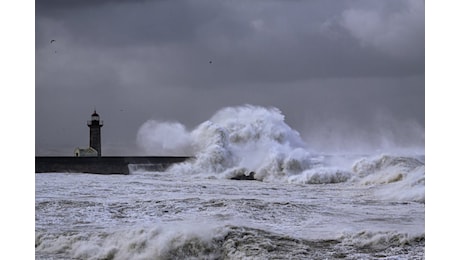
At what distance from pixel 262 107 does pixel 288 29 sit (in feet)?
1.51

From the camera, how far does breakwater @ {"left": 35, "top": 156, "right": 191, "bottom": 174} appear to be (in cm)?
416

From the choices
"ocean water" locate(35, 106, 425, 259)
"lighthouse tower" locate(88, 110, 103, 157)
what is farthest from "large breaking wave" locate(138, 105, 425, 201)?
"lighthouse tower" locate(88, 110, 103, 157)

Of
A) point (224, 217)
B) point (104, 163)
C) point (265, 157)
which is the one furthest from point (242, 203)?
point (104, 163)

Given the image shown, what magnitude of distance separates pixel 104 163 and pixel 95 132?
7.8 inches

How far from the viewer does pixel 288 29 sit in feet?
13.3

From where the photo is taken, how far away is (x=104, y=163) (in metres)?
4.16

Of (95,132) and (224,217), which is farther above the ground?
(95,132)

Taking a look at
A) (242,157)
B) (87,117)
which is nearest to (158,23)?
→ (87,117)

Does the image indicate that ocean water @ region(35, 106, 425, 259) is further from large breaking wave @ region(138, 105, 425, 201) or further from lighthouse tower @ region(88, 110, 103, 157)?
lighthouse tower @ region(88, 110, 103, 157)

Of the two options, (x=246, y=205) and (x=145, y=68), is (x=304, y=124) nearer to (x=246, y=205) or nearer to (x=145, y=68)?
(x=246, y=205)

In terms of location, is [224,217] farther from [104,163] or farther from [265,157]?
[104,163]

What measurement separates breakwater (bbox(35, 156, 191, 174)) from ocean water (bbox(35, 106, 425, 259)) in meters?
0.04
